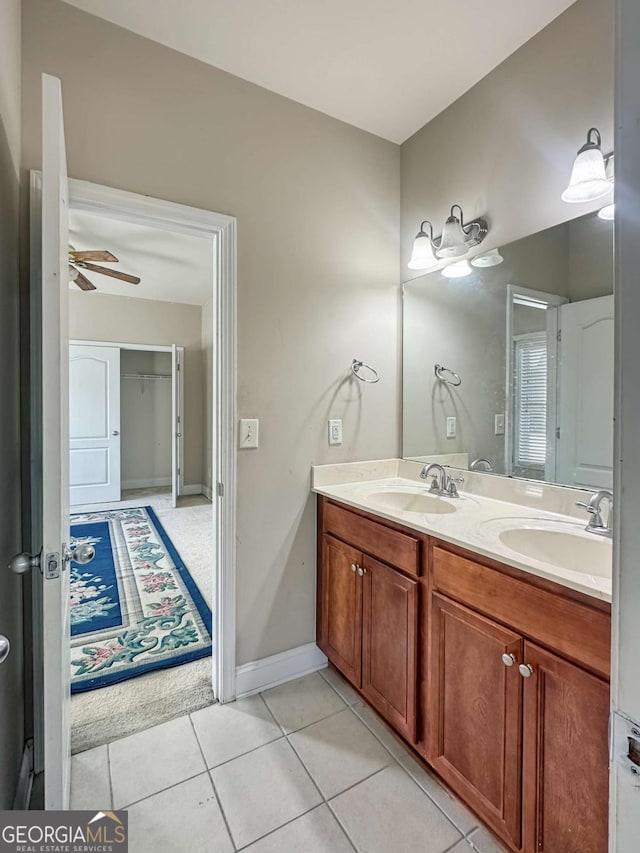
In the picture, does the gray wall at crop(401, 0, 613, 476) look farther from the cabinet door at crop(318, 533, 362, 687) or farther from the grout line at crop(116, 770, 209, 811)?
the grout line at crop(116, 770, 209, 811)

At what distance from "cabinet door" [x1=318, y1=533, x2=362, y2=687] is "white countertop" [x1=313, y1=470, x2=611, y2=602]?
0.82 ft

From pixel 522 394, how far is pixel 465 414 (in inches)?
12.0

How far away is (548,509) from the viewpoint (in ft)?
5.00

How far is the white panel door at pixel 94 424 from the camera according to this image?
486 cm

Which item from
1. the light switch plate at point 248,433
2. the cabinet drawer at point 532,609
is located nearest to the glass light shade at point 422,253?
the light switch plate at point 248,433

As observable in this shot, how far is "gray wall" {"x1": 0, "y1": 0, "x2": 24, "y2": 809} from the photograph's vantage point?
1061mm

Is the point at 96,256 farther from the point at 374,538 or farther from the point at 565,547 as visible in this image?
the point at 565,547

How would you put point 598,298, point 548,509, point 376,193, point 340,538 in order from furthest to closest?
point 376,193 < point 340,538 < point 548,509 < point 598,298

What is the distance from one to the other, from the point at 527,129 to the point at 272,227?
1.08 metres

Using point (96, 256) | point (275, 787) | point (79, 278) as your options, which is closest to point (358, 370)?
point (275, 787)

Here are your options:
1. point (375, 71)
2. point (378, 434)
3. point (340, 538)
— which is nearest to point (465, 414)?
point (378, 434)

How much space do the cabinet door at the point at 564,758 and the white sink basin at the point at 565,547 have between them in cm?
36

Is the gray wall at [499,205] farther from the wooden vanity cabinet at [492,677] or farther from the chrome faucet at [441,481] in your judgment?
the wooden vanity cabinet at [492,677]

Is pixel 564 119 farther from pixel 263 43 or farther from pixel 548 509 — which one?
pixel 548 509
